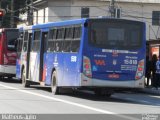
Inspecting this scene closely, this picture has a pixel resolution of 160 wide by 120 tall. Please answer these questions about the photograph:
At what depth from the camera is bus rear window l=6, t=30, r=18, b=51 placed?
32281 mm

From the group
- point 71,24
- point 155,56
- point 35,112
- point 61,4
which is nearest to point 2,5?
point 61,4

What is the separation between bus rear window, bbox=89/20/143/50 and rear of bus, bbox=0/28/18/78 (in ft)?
43.0

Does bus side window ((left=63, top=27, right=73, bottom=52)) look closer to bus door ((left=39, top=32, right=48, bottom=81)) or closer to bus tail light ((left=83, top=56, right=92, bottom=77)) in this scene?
bus tail light ((left=83, top=56, right=92, bottom=77))

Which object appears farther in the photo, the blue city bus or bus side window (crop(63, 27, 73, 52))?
bus side window (crop(63, 27, 73, 52))

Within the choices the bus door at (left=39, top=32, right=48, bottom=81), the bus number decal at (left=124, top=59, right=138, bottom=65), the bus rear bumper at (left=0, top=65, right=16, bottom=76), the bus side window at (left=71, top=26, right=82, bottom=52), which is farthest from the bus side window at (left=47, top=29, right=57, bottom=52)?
the bus rear bumper at (left=0, top=65, right=16, bottom=76)

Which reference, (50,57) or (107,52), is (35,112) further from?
(50,57)

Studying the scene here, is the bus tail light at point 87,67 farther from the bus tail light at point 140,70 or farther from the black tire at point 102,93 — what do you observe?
the black tire at point 102,93

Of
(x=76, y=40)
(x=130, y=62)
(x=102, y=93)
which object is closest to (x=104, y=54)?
(x=130, y=62)

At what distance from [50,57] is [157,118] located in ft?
31.8

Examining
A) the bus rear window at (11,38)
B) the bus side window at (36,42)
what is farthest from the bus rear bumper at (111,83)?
the bus rear window at (11,38)

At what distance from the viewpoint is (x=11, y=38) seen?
32469 mm

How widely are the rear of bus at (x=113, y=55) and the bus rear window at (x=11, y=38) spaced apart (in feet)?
44.0

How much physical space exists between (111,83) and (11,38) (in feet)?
46.3

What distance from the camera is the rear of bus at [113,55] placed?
19.5 meters
